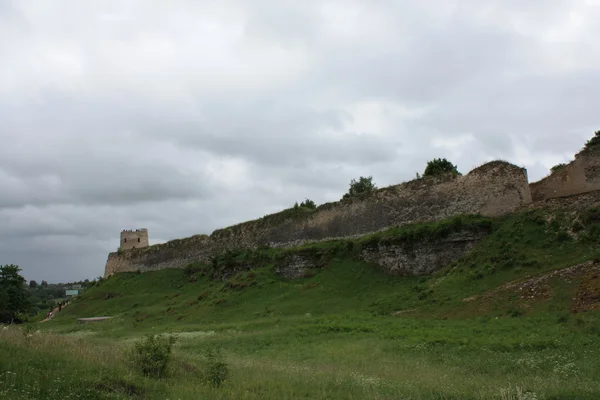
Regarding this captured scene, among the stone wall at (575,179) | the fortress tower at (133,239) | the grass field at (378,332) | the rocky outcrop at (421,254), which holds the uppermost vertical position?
the fortress tower at (133,239)

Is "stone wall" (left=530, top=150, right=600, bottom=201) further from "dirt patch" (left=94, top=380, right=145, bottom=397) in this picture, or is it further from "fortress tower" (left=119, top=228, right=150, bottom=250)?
"fortress tower" (left=119, top=228, right=150, bottom=250)

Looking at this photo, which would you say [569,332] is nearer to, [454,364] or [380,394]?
[454,364]

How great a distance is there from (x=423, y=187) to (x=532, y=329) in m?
15.2

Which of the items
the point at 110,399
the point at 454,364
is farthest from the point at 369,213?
the point at 110,399

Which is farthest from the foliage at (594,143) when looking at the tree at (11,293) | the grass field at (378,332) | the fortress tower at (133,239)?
the fortress tower at (133,239)

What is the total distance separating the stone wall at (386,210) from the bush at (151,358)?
19.6 m

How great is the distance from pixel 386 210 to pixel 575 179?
10348 mm

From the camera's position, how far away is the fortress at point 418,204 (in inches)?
970

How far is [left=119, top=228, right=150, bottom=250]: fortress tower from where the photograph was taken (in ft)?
197

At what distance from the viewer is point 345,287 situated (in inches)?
1015

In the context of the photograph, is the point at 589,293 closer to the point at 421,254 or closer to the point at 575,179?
the point at 421,254

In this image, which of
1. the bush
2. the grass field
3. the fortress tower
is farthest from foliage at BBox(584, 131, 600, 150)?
the fortress tower

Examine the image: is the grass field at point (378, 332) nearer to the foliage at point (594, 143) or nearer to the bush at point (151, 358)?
the bush at point (151, 358)

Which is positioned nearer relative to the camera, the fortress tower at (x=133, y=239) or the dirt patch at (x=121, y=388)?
the dirt patch at (x=121, y=388)
